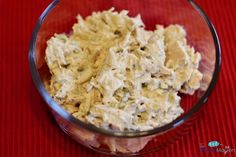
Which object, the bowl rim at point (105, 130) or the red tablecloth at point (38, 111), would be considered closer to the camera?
the bowl rim at point (105, 130)

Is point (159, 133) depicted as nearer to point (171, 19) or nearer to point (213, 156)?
point (213, 156)

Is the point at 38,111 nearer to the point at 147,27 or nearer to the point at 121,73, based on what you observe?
the point at 121,73

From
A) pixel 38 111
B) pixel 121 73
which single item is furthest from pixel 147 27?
pixel 38 111

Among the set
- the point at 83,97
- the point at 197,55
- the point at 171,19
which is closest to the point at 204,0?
the point at 171,19

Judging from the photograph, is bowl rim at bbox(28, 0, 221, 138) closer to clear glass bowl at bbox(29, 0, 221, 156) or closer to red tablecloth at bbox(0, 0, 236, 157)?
clear glass bowl at bbox(29, 0, 221, 156)

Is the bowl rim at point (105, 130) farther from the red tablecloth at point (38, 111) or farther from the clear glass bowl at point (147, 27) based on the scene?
the red tablecloth at point (38, 111)

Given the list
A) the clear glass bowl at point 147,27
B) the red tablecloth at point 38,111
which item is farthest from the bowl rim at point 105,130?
the red tablecloth at point 38,111
